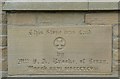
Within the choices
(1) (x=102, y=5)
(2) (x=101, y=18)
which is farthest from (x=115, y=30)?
(1) (x=102, y=5)

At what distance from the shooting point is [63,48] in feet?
10.7

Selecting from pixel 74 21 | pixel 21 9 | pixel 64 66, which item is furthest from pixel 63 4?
pixel 64 66

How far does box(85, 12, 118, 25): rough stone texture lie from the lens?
3215mm

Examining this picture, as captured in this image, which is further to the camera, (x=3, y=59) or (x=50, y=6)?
(x=3, y=59)

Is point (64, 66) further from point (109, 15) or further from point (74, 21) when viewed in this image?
point (109, 15)

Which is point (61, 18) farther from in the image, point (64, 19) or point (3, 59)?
point (3, 59)

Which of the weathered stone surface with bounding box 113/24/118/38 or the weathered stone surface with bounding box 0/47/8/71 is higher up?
the weathered stone surface with bounding box 113/24/118/38

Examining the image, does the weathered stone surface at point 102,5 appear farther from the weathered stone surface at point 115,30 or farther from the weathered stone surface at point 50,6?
the weathered stone surface at point 115,30

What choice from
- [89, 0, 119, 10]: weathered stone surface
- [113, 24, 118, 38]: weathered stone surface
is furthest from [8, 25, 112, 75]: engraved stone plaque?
[89, 0, 119, 10]: weathered stone surface

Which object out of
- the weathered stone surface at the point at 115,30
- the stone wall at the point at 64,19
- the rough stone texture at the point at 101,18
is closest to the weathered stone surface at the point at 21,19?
the stone wall at the point at 64,19

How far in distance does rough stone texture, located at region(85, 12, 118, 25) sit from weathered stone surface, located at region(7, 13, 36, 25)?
1.93ft

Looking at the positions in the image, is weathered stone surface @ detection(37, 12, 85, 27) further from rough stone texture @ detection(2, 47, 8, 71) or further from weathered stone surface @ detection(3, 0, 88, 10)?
rough stone texture @ detection(2, 47, 8, 71)

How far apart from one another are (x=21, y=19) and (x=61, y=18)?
430mm

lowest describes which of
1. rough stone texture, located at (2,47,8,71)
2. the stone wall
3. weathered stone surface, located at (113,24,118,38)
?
rough stone texture, located at (2,47,8,71)
